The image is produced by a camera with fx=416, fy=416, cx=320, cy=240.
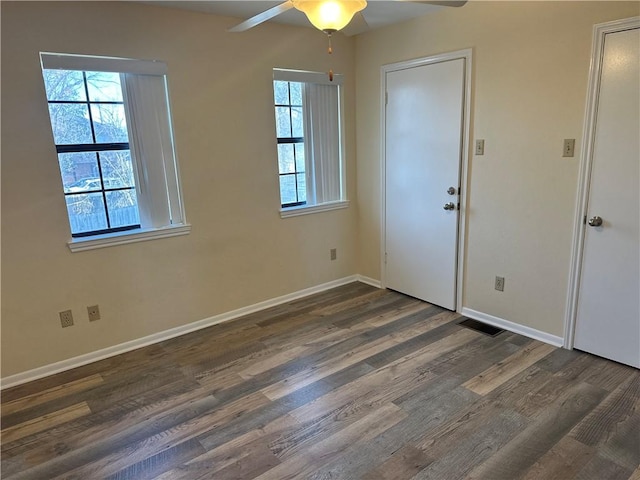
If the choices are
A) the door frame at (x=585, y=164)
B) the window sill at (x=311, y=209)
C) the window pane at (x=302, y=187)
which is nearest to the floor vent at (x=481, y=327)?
the door frame at (x=585, y=164)

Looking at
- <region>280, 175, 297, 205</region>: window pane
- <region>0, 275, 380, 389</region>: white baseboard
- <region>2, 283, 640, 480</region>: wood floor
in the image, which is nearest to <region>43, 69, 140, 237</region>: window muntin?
<region>0, 275, 380, 389</region>: white baseboard

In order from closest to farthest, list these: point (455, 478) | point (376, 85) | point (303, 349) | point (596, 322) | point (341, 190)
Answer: point (455, 478), point (596, 322), point (303, 349), point (376, 85), point (341, 190)

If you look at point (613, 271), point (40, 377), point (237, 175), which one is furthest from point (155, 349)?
point (613, 271)

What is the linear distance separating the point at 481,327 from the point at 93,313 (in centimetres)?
281

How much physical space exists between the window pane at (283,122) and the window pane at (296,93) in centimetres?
10

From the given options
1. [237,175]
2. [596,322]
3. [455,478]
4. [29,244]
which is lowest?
[455,478]

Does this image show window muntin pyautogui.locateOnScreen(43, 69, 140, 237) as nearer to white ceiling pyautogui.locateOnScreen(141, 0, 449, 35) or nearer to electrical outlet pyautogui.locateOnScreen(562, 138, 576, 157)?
white ceiling pyautogui.locateOnScreen(141, 0, 449, 35)

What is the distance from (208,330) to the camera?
10.8ft

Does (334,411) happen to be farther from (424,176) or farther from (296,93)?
(296,93)

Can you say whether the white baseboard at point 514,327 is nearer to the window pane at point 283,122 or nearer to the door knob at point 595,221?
the door knob at point 595,221

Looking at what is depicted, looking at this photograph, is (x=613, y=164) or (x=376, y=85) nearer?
(x=613, y=164)

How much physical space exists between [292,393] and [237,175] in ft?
5.67

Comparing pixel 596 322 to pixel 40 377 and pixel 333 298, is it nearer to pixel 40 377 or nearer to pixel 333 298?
pixel 333 298

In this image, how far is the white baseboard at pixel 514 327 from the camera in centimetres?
288
